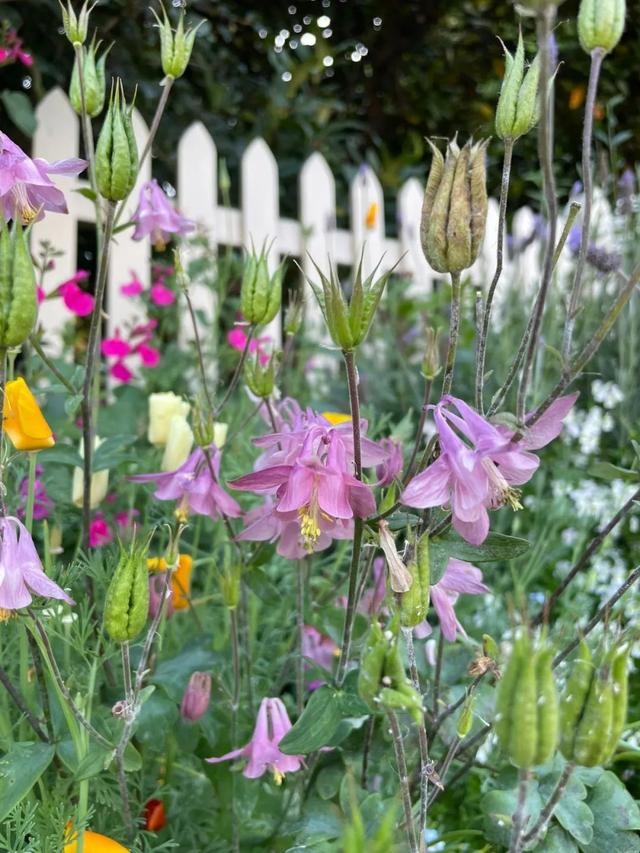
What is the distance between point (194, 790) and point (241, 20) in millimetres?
2536

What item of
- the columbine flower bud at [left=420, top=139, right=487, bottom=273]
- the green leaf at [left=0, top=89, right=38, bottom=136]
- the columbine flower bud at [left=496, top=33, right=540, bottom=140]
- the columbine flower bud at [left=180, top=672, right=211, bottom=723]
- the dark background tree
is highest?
the dark background tree

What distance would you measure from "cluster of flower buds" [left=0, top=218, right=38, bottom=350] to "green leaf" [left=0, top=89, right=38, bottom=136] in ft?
5.48

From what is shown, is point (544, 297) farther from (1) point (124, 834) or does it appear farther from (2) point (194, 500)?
(1) point (124, 834)

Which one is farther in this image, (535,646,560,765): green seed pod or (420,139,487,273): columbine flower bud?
(420,139,487,273): columbine flower bud

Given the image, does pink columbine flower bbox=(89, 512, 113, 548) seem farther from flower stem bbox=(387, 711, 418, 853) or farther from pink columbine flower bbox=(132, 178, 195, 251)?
flower stem bbox=(387, 711, 418, 853)

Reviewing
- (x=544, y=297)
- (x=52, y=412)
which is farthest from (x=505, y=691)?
(x=52, y=412)

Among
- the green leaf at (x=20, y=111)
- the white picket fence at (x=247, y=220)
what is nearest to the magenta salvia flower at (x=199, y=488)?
the white picket fence at (x=247, y=220)

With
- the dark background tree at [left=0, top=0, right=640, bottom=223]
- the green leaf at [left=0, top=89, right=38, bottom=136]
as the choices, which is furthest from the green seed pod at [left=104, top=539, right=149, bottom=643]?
the dark background tree at [left=0, top=0, right=640, bottom=223]

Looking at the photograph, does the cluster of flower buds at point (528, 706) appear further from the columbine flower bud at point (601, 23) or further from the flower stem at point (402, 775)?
the columbine flower bud at point (601, 23)

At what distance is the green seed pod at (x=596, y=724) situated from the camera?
1.12 ft

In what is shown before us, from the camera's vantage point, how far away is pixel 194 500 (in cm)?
70

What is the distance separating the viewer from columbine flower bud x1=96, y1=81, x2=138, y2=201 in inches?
24.6

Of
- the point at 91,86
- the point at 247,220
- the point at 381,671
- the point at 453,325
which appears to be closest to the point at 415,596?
the point at 381,671

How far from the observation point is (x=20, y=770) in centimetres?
57
